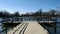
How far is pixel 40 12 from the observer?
59.6 metres

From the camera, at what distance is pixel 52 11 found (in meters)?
65.4

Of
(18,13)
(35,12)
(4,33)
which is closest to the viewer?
(4,33)

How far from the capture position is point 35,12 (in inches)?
2490

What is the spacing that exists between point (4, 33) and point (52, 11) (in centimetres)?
5977

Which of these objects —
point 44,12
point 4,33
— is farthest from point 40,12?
point 4,33

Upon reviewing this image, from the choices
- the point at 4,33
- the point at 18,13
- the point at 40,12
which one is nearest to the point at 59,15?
the point at 40,12

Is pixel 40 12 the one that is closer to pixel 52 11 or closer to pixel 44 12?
pixel 44 12

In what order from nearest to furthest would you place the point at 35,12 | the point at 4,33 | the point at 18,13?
the point at 4,33 < the point at 18,13 < the point at 35,12

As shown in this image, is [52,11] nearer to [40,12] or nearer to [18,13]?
[40,12]

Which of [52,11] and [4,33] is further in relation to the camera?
[52,11]

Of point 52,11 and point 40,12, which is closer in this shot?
point 40,12

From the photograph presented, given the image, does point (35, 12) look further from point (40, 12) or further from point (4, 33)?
point (4, 33)

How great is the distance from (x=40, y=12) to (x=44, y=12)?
2.25 metres

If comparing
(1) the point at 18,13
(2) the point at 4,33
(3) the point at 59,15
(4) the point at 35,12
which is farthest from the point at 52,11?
(2) the point at 4,33
